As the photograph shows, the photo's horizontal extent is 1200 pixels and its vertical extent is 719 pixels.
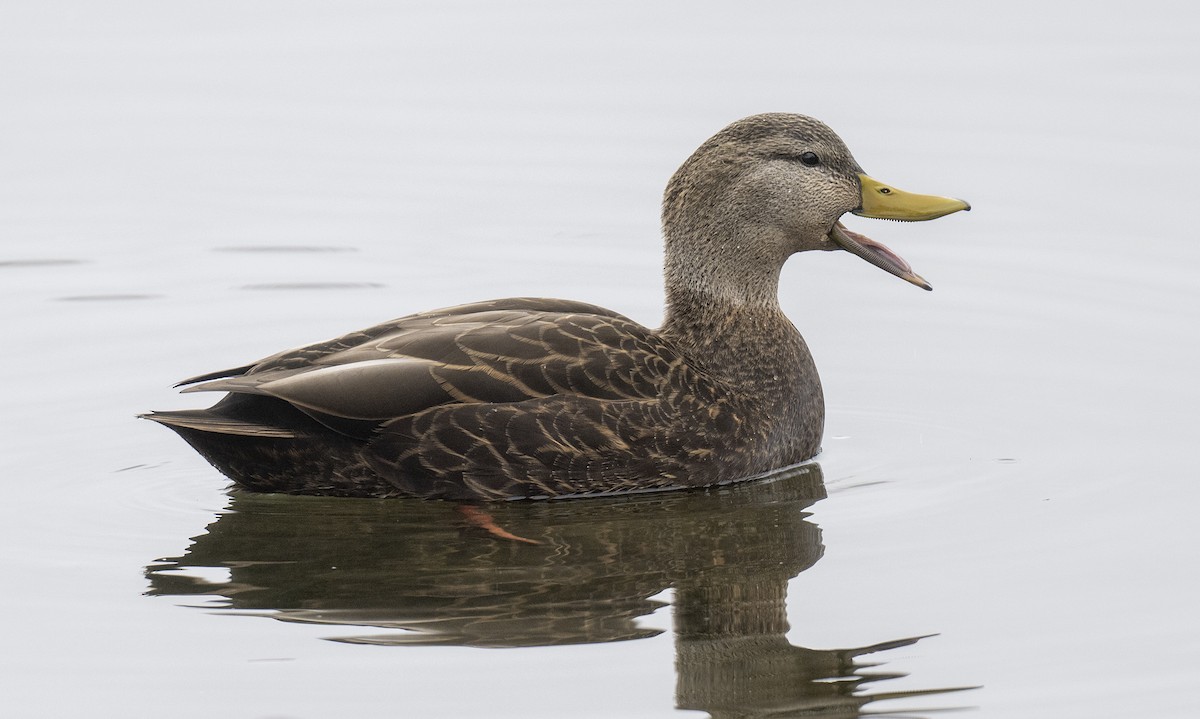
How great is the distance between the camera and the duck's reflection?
24.3 feet

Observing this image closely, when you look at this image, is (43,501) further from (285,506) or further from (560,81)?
(560,81)

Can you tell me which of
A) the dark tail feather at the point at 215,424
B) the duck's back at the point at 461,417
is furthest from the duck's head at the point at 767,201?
the dark tail feather at the point at 215,424

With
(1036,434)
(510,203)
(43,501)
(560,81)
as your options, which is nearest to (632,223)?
(510,203)

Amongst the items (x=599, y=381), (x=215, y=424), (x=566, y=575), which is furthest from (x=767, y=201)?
(x=215, y=424)

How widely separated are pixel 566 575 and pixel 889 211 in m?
2.80

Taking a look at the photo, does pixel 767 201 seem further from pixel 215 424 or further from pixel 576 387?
pixel 215 424

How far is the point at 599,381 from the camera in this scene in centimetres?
913

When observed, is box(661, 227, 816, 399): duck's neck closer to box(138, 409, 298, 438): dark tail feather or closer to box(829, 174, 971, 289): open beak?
box(829, 174, 971, 289): open beak

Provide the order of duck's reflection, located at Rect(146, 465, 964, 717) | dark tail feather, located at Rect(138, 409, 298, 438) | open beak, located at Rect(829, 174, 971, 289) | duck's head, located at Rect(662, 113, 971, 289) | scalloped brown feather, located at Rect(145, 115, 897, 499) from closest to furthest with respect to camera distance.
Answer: duck's reflection, located at Rect(146, 465, 964, 717) < dark tail feather, located at Rect(138, 409, 298, 438) < scalloped brown feather, located at Rect(145, 115, 897, 499) < duck's head, located at Rect(662, 113, 971, 289) < open beak, located at Rect(829, 174, 971, 289)

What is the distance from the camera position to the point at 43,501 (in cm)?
916

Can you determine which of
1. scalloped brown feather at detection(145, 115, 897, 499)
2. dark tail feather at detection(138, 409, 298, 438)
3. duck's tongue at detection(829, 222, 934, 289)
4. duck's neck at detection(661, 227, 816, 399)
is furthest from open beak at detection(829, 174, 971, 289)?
dark tail feather at detection(138, 409, 298, 438)

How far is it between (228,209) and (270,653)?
7033 millimetres

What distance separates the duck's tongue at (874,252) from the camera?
9.89 m

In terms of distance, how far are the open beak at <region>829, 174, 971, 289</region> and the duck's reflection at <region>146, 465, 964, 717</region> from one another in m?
1.18
